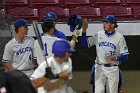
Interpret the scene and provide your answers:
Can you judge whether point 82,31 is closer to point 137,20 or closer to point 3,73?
point 137,20

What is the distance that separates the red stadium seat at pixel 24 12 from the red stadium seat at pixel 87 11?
0.80 metres

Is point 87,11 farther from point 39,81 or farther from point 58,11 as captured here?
point 39,81

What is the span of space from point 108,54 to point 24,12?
2.56 m

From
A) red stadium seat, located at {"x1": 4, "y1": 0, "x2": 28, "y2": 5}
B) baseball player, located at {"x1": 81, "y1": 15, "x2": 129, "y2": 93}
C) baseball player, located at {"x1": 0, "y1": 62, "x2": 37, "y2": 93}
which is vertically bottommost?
baseball player, located at {"x1": 81, "y1": 15, "x2": 129, "y2": 93}

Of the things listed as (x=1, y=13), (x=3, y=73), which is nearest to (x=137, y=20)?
(x=1, y=13)

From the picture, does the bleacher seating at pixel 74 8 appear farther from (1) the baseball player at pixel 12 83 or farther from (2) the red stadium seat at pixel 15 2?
(1) the baseball player at pixel 12 83

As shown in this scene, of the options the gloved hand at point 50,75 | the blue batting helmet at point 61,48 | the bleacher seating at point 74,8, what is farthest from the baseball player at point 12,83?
the bleacher seating at point 74,8

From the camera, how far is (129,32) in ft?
23.9

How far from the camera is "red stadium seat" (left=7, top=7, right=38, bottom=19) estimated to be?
26.4 ft

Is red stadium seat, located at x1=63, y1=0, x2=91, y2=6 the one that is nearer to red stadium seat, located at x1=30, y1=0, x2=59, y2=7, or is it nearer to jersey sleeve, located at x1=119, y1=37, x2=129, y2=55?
red stadium seat, located at x1=30, y1=0, x2=59, y2=7

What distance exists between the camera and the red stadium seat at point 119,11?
26.2ft

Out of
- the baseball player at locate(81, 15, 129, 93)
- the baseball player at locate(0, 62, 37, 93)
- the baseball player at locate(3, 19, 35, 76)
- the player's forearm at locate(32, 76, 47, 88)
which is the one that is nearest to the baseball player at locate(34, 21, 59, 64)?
the baseball player at locate(3, 19, 35, 76)

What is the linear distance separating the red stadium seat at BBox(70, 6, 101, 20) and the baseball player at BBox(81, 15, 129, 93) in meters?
1.56

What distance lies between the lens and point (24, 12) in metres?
8.17
